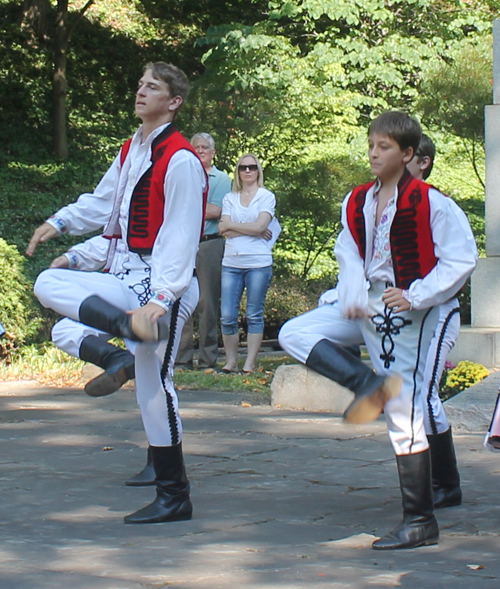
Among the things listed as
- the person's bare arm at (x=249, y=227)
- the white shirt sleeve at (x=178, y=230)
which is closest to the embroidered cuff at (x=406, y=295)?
the white shirt sleeve at (x=178, y=230)

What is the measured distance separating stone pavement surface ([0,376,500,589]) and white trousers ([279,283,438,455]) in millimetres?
509

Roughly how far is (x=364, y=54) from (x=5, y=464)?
19391 millimetres

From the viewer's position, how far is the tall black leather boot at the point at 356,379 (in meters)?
3.89

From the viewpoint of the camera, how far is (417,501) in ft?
13.5

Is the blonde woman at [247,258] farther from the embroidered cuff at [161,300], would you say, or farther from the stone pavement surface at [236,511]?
the embroidered cuff at [161,300]

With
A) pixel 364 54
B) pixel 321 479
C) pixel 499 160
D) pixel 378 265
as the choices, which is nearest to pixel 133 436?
pixel 321 479

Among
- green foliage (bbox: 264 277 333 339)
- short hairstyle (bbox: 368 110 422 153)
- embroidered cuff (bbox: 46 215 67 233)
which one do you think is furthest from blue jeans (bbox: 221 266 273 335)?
short hairstyle (bbox: 368 110 422 153)

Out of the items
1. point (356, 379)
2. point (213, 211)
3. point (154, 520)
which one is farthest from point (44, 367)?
point (356, 379)

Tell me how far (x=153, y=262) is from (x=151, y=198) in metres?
0.33

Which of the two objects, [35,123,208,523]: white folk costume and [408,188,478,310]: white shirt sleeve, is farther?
[35,123,208,523]: white folk costume

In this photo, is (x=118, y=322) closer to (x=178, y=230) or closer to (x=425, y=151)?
(x=178, y=230)

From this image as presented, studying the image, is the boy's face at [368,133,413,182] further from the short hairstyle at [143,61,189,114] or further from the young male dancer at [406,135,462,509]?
the short hairstyle at [143,61,189,114]

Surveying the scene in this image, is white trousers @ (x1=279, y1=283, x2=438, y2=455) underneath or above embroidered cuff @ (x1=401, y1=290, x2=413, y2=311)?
underneath

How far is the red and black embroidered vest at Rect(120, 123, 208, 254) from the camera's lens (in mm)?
4535
